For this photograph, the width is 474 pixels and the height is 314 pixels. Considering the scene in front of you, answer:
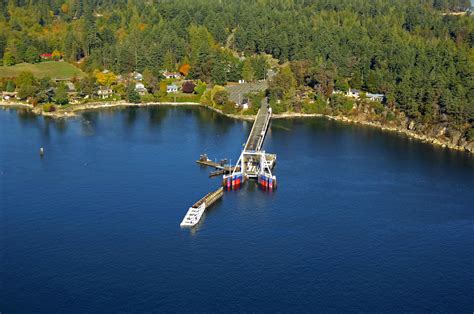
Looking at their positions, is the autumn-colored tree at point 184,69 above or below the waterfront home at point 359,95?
above

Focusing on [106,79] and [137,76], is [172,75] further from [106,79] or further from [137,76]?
[106,79]

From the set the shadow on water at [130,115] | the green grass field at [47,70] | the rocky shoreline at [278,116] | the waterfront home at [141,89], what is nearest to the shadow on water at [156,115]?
the shadow on water at [130,115]

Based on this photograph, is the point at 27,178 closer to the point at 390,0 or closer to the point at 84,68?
the point at 84,68

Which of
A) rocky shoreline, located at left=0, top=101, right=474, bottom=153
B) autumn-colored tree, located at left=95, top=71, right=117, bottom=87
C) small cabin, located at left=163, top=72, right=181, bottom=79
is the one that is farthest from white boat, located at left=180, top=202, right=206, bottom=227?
small cabin, located at left=163, top=72, right=181, bottom=79

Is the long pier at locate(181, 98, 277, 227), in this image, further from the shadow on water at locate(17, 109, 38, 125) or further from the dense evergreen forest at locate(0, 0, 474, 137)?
the shadow on water at locate(17, 109, 38, 125)

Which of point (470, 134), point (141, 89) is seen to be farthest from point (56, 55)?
point (470, 134)

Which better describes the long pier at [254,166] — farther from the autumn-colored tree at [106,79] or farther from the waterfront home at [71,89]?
the waterfront home at [71,89]
